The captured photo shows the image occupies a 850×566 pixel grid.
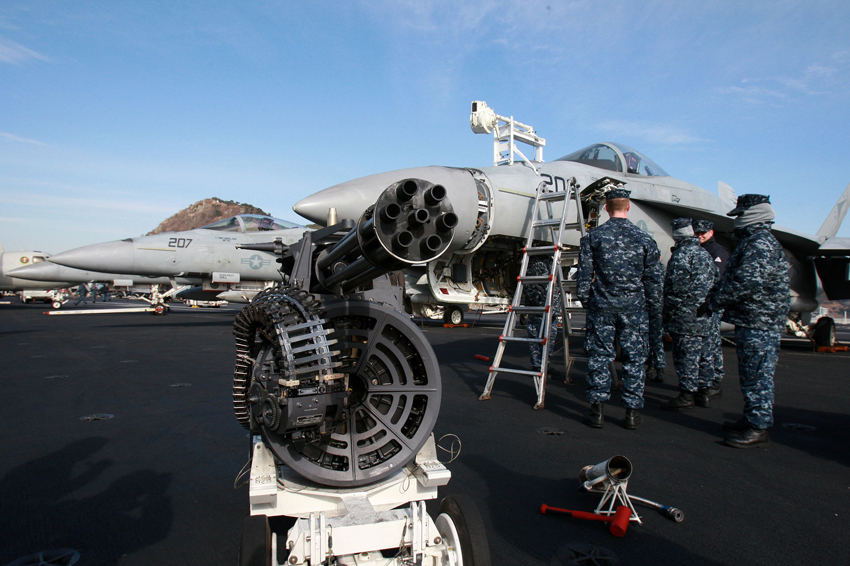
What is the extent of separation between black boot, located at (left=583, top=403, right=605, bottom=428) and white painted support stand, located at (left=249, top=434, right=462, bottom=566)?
246 centimetres

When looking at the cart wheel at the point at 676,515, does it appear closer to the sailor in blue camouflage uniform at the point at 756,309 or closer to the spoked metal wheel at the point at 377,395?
the spoked metal wheel at the point at 377,395

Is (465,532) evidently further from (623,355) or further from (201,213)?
(201,213)

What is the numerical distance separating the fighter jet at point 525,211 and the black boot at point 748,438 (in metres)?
2.76

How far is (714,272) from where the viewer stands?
5.39 meters

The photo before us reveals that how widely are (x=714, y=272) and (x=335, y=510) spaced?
5124mm

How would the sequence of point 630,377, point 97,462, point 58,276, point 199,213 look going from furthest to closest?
point 199,213 → point 58,276 → point 630,377 → point 97,462

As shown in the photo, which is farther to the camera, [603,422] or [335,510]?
[603,422]

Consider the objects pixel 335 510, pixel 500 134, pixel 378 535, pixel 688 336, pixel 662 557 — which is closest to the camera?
pixel 378 535

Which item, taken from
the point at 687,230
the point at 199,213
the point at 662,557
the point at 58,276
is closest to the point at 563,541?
the point at 662,557

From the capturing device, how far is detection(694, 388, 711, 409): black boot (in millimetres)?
4922

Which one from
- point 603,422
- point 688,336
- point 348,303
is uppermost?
point 348,303

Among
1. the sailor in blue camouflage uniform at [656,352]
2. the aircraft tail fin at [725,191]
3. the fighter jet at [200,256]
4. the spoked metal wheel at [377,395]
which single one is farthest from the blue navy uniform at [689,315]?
the fighter jet at [200,256]

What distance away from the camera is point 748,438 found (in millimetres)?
3561

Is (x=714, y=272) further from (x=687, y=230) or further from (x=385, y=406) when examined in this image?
(x=385, y=406)
